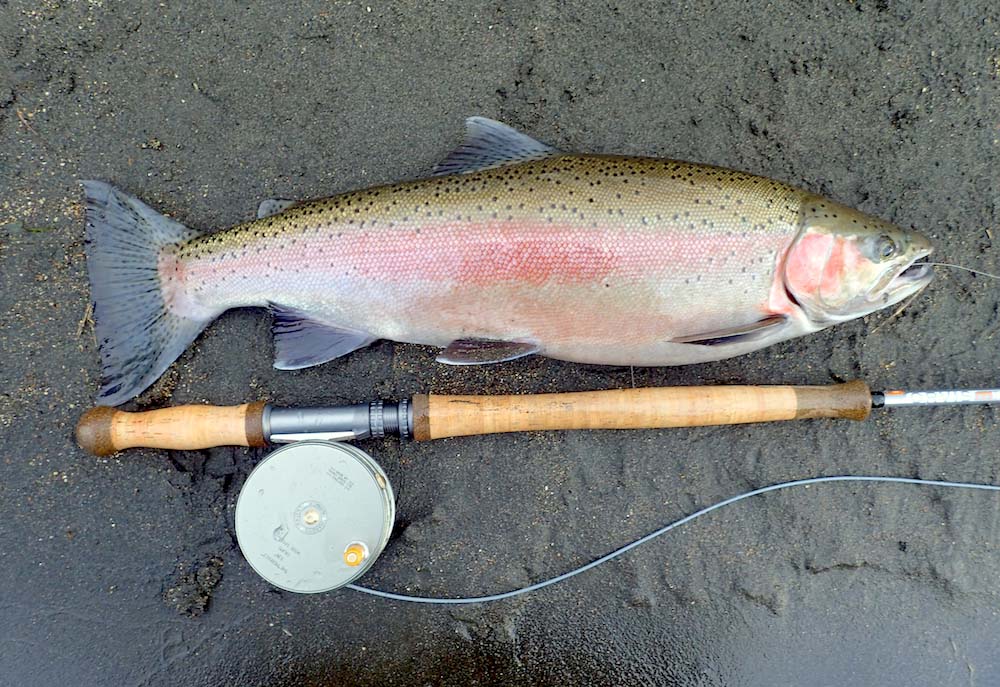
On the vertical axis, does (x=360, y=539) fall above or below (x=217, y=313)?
below

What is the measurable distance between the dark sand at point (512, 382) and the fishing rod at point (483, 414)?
18cm

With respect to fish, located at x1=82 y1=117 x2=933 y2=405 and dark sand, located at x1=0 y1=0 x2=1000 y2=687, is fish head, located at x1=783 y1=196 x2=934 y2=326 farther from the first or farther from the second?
dark sand, located at x1=0 y1=0 x2=1000 y2=687

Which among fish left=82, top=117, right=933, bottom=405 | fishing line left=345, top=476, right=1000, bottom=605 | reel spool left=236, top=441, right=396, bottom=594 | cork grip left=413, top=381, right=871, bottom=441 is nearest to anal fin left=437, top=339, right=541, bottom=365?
fish left=82, top=117, right=933, bottom=405

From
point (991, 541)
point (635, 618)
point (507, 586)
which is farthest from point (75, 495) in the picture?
point (991, 541)

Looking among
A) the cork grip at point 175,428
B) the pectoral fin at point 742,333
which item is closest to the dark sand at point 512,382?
the cork grip at point 175,428

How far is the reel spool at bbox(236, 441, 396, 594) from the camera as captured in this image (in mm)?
1783

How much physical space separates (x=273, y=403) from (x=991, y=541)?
8.71 feet

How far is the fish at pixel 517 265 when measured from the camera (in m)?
1.76

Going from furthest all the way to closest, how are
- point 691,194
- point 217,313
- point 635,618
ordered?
point 635,618 < point 217,313 < point 691,194

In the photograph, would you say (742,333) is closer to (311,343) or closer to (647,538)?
(647,538)

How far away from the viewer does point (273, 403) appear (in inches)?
80.0

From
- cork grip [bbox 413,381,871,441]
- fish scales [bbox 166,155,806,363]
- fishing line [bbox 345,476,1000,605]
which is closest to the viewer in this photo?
fish scales [bbox 166,155,806,363]

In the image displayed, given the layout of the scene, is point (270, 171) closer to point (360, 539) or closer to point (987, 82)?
point (360, 539)

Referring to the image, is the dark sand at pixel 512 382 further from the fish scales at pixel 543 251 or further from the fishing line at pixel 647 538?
the fish scales at pixel 543 251
